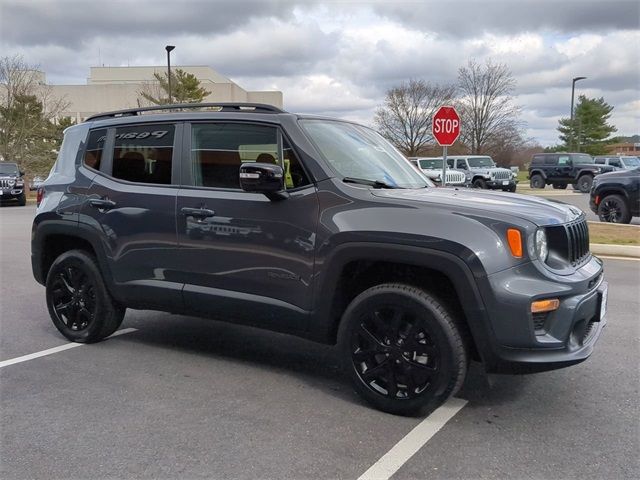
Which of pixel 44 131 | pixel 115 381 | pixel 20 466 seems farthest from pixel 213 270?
pixel 44 131

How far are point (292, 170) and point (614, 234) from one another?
9.32m

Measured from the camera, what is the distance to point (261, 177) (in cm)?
367

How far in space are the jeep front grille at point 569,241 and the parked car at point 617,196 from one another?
10.3m

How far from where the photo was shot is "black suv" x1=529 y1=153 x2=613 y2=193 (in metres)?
29.8

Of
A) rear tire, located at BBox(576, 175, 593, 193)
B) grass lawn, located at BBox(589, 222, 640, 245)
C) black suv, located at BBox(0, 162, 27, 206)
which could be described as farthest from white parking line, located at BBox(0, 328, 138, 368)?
rear tire, located at BBox(576, 175, 593, 193)

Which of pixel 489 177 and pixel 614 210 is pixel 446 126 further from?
pixel 489 177

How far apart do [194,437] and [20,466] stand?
892mm

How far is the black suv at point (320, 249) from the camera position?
128 inches

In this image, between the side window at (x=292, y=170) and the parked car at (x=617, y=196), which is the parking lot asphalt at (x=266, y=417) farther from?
the parked car at (x=617, y=196)

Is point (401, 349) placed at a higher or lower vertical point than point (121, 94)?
lower

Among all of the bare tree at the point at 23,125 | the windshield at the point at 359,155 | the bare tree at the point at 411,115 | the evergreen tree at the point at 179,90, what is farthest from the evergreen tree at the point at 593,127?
the windshield at the point at 359,155

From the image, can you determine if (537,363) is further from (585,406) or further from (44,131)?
(44,131)

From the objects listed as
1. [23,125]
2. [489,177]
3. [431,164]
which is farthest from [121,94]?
[489,177]

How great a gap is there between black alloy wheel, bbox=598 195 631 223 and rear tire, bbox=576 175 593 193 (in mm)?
17250
